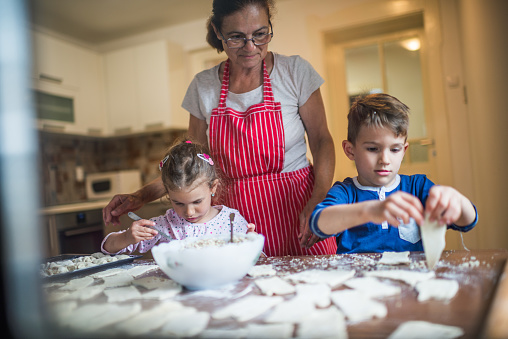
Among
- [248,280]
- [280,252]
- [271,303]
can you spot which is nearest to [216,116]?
[280,252]

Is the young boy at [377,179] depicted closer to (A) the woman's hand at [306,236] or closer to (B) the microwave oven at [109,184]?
(A) the woman's hand at [306,236]

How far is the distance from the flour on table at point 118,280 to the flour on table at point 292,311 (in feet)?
1.12

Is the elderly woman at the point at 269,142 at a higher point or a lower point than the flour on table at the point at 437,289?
higher

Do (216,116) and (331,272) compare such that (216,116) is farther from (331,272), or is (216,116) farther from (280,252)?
(331,272)

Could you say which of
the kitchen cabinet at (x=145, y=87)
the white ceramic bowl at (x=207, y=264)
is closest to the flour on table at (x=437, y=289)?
the white ceramic bowl at (x=207, y=264)

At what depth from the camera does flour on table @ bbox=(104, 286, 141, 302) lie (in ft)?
2.09

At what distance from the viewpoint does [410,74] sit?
273cm

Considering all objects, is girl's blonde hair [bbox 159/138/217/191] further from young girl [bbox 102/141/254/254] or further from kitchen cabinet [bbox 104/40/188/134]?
kitchen cabinet [bbox 104/40/188/134]

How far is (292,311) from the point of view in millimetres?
502

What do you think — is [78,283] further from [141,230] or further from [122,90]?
[122,90]

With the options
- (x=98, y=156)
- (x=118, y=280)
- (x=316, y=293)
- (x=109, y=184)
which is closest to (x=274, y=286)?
(x=316, y=293)

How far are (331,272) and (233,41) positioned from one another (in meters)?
0.67

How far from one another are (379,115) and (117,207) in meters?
0.70

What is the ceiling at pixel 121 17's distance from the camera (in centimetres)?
271
